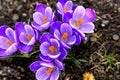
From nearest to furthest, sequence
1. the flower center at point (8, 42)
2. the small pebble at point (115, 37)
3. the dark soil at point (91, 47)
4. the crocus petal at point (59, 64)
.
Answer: the crocus petal at point (59, 64), the flower center at point (8, 42), the dark soil at point (91, 47), the small pebble at point (115, 37)

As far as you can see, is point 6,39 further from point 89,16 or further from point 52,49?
point 89,16

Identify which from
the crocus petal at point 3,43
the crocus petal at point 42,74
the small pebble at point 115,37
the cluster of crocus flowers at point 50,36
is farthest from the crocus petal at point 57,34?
the small pebble at point 115,37

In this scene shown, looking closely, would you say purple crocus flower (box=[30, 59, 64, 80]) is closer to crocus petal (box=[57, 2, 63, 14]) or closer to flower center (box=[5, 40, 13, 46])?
flower center (box=[5, 40, 13, 46])

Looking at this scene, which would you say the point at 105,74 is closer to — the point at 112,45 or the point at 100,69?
the point at 100,69

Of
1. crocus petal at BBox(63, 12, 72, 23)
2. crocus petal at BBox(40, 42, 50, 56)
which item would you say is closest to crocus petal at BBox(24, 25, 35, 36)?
crocus petal at BBox(40, 42, 50, 56)

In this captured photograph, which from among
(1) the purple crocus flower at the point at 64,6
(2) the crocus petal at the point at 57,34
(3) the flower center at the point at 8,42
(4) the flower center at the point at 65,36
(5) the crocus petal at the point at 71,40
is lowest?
(3) the flower center at the point at 8,42

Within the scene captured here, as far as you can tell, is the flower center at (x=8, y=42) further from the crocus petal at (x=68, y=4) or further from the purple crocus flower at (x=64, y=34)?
the crocus petal at (x=68, y=4)
